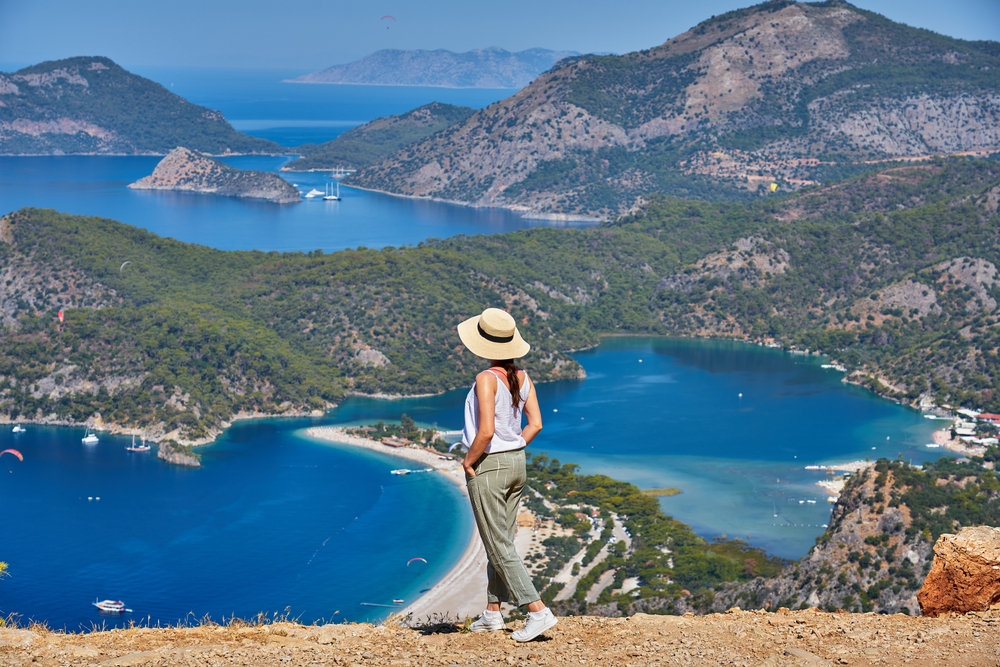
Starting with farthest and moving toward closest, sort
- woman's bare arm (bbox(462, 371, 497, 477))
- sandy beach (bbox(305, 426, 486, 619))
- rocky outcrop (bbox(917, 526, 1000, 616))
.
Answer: sandy beach (bbox(305, 426, 486, 619)), rocky outcrop (bbox(917, 526, 1000, 616)), woman's bare arm (bbox(462, 371, 497, 477))

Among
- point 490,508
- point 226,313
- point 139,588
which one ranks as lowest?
point 139,588

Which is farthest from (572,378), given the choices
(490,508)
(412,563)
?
(490,508)

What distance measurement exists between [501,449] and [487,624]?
5.92 ft

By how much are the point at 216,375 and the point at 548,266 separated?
1957 inches

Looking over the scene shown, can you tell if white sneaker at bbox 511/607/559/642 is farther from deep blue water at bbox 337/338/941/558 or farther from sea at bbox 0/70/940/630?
deep blue water at bbox 337/338/941/558

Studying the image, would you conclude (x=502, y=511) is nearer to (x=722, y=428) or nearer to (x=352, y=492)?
(x=352, y=492)

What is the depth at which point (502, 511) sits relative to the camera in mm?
11984

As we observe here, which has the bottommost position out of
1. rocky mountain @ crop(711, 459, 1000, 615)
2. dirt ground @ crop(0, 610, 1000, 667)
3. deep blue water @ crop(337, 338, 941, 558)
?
deep blue water @ crop(337, 338, 941, 558)

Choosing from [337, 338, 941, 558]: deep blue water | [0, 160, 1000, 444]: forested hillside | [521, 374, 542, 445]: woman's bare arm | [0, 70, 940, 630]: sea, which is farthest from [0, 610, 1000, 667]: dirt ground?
[0, 160, 1000, 444]: forested hillside

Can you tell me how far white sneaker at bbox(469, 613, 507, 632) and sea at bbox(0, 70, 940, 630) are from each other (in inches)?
Result: 1376

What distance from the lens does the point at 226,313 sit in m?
103

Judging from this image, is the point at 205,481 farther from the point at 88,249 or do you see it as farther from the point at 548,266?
the point at 548,266

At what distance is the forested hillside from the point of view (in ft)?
293

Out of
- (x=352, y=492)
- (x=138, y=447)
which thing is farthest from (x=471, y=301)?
(x=352, y=492)
